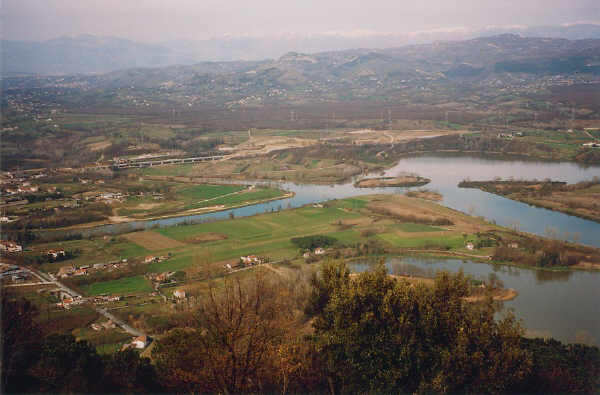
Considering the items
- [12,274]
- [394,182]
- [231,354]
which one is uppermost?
[231,354]

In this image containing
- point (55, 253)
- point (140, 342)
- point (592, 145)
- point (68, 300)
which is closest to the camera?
point (140, 342)

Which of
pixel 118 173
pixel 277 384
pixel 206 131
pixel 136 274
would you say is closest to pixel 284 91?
pixel 206 131

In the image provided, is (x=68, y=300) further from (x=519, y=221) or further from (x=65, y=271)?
(x=519, y=221)

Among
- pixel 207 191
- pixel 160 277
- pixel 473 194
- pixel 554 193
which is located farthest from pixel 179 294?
pixel 554 193

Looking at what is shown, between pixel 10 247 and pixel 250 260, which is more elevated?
pixel 10 247

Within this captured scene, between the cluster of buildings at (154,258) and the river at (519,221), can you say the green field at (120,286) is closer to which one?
the cluster of buildings at (154,258)

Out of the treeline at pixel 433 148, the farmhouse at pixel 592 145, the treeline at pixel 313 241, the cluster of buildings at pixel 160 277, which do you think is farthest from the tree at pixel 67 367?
the farmhouse at pixel 592 145

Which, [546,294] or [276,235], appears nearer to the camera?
[546,294]
